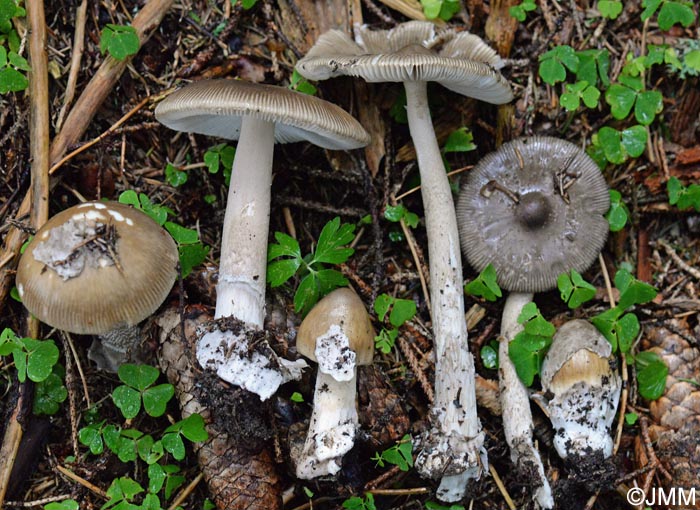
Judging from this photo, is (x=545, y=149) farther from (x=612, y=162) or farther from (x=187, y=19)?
(x=187, y=19)

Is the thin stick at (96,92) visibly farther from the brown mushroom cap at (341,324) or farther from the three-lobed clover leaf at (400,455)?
the three-lobed clover leaf at (400,455)

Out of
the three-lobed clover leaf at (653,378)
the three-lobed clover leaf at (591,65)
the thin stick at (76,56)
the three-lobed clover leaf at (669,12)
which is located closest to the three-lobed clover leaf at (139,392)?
the thin stick at (76,56)

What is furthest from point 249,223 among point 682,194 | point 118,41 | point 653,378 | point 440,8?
point 682,194

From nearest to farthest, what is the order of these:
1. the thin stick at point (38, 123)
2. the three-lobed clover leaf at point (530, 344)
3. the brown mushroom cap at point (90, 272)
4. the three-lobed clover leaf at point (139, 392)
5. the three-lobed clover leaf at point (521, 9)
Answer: the brown mushroom cap at point (90, 272)
the three-lobed clover leaf at point (139, 392)
the thin stick at point (38, 123)
the three-lobed clover leaf at point (530, 344)
the three-lobed clover leaf at point (521, 9)

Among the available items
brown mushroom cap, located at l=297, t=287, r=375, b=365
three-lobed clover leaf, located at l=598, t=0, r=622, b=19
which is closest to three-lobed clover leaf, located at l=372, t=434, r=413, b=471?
brown mushroom cap, located at l=297, t=287, r=375, b=365

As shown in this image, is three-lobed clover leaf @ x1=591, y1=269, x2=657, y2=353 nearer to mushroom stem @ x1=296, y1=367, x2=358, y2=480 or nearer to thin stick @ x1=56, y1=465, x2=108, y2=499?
mushroom stem @ x1=296, y1=367, x2=358, y2=480

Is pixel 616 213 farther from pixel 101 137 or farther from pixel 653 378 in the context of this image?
pixel 101 137

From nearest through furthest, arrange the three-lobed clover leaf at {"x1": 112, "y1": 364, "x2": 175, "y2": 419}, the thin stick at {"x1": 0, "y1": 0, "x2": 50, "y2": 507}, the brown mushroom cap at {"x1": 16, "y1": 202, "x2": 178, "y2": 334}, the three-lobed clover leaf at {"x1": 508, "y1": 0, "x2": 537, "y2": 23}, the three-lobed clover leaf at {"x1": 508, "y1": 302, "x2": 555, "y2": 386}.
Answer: the brown mushroom cap at {"x1": 16, "y1": 202, "x2": 178, "y2": 334} < the three-lobed clover leaf at {"x1": 112, "y1": 364, "x2": 175, "y2": 419} < the thin stick at {"x1": 0, "y1": 0, "x2": 50, "y2": 507} < the three-lobed clover leaf at {"x1": 508, "y1": 302, "x2": 555, "y2": 386} < the three-lobed clover leaf at {"x1": 508, "y1": 0, "x2": 537, "y2": 23}
